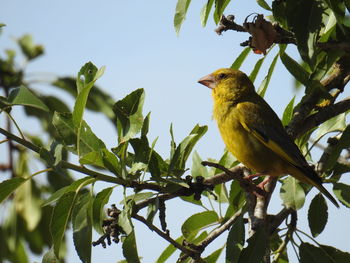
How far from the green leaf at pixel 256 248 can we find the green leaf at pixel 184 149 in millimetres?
612

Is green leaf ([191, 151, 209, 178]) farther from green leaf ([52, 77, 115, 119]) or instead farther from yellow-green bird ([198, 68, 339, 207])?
green leaf ([52, 77, 115, 119])

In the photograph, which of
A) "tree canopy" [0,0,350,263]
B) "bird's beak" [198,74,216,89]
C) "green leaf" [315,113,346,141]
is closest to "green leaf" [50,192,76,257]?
"tree canopy" [0,0,350,263]

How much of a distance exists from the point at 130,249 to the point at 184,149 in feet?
2.20

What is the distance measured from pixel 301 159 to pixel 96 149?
157 centimetres

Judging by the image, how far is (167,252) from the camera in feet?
14.4

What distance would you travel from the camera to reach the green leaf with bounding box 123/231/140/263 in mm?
3318

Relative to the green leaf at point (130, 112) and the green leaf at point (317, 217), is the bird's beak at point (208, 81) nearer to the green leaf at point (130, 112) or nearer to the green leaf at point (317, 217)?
the green leaf at point (317, 217)

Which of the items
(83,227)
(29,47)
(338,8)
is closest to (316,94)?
(338,8)

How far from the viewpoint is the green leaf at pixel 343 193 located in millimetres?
4043

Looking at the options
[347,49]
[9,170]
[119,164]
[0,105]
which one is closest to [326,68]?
[347,49]

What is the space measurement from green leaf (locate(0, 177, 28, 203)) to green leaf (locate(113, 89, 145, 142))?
66 cm

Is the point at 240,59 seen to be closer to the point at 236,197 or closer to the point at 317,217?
the point at 236,197

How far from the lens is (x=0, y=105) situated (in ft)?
11.3

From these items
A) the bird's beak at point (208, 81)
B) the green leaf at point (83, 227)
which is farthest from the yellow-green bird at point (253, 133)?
the green leaf at point (83, 227)
